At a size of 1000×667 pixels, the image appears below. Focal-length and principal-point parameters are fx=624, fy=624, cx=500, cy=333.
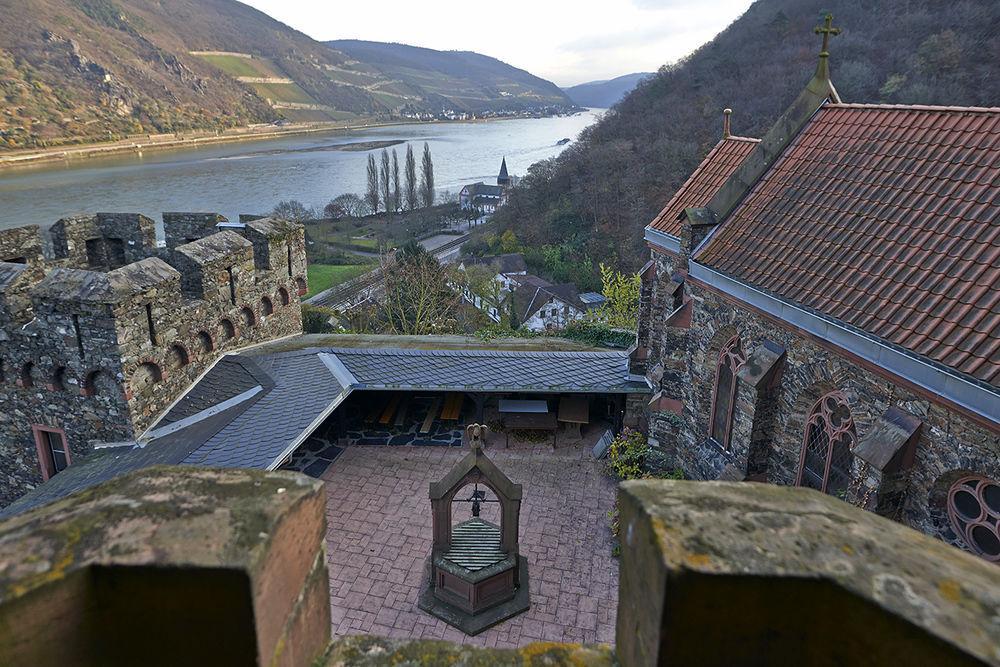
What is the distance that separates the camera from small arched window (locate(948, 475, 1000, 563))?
20.7 ft

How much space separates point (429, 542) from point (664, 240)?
7779 millimetres

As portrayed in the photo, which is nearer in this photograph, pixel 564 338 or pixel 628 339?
pixel 628 339

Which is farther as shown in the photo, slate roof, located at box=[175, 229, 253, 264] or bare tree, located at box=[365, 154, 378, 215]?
bare tree, located at box=[365, 154, 378, 215]

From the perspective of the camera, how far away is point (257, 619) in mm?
1984

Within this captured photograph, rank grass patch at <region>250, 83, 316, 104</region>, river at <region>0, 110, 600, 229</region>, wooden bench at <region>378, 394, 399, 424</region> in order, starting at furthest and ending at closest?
grass patch at <region>250, 83, 316, 104</region> → river at <region>0, 110, 600, 229</region> → wooden bench at <region>378, 394, 399, 424</region>

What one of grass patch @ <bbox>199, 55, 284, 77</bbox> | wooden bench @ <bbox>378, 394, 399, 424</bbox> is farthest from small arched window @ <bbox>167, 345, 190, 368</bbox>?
grass patch @ <bbox>199, 55, 284, 77</bbox>

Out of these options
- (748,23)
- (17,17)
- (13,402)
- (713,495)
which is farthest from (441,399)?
(17,17)

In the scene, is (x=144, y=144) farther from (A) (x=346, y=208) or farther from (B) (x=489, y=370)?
(B) (x=489, y=370)

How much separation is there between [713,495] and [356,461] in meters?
12.9

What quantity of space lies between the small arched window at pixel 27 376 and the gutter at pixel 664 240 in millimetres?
12540

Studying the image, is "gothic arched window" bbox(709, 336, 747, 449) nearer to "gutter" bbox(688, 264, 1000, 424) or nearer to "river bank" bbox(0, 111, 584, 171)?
"gutter" bbox(688, 264, 1000, 424)

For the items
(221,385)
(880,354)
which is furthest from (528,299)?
(880,354)

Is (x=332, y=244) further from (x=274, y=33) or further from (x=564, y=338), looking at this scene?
(x=274, y=33)

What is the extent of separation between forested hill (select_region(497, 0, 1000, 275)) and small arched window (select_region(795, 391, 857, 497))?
39583mm
